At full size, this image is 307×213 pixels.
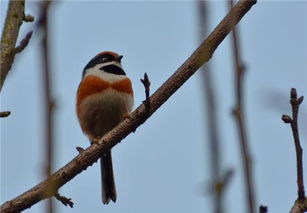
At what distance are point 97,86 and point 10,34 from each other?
174 centimetres

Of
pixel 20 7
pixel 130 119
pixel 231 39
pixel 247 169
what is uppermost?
pixel 20 7

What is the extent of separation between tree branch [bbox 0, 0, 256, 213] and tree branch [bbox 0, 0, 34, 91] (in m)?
0.77

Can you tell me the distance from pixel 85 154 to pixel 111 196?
2.01 metres

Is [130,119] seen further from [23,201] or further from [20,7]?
[20,7]

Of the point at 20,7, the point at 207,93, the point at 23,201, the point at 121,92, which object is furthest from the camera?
the point at 121,92

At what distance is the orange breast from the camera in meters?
6.27

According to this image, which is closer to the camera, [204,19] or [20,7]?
[204,19]

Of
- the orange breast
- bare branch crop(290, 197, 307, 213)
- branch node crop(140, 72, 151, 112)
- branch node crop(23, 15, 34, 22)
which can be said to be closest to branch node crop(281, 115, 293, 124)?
bare branch crop(290, 197, 307, 213)

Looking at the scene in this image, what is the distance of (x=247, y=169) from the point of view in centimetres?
132

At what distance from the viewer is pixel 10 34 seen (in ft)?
15.4

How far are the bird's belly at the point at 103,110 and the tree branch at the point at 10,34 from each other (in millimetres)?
1438

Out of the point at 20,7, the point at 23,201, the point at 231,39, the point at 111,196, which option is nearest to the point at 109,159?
the point at 111,196

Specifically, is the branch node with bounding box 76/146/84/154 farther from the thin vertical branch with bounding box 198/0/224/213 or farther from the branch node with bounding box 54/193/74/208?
the thin vertical branch with bounding box 198/0/224/213

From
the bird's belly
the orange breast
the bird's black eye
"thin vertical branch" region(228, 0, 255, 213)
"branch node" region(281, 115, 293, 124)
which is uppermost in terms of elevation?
the bird's black eye
